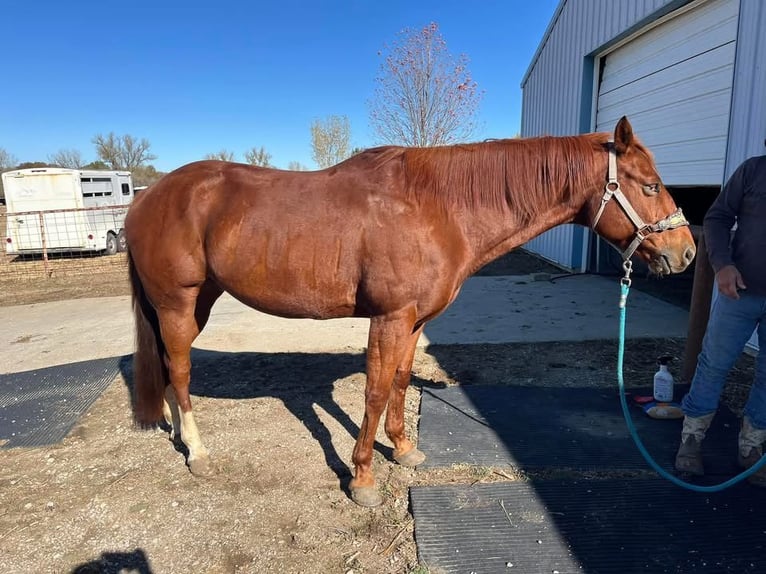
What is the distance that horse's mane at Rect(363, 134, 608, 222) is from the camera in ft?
7.47

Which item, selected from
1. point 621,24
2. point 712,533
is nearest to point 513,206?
point 712,533

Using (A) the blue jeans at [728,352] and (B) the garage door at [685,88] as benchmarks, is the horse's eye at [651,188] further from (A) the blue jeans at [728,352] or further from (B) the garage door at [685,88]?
(B) the garage door at [685,88]

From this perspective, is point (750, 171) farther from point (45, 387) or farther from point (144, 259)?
point (45, 387)

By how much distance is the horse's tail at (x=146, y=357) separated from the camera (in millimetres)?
2996

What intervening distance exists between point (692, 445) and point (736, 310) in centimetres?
79

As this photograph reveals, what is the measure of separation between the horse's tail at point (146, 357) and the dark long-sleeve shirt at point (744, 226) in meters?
3.31

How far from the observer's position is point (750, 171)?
2305 millimetres

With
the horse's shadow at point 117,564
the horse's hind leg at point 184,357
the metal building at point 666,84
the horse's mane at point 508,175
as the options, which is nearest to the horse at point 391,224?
the horse's mane at point 508,175

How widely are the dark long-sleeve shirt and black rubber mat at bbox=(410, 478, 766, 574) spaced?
3.69 ft

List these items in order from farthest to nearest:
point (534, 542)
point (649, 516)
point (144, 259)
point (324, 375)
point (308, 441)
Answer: point (324, 375), point (308, 441), point (144, 259), point (649, 516), point (534, 542)

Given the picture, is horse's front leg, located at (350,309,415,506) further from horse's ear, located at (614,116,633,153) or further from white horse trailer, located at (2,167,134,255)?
white horse trailer, located at (2,167,134,255)

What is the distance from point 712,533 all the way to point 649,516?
248 mm

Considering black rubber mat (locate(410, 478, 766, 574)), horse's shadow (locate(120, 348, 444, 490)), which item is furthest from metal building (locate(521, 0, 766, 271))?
horse's shadow (locate(120, 348, 444, 490))

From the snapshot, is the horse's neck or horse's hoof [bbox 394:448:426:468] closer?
the horse's neck
